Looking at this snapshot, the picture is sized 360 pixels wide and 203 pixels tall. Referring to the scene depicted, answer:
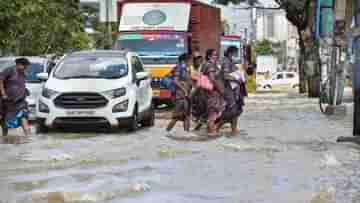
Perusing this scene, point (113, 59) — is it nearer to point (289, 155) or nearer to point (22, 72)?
point (22, 72)

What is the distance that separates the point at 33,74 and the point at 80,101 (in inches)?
189

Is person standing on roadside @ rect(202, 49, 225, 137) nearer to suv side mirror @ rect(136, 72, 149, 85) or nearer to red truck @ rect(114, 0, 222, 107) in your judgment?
suv side mirror @ rect(136, 72, 149, 85)

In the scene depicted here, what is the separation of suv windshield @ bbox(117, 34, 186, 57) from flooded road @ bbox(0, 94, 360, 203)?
842 cm

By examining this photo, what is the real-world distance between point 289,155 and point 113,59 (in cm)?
583

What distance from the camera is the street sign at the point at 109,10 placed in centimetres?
2703

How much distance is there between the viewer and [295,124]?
20.3 meters

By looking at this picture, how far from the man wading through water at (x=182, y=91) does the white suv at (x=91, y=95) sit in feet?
2.80

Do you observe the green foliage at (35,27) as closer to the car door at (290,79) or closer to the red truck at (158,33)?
the red truck at (158,33)

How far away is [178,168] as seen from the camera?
11.7 m

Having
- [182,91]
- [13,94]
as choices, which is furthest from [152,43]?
[13,94]

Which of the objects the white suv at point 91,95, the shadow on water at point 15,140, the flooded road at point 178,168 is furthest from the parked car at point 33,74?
the shadow on water at point 15,140

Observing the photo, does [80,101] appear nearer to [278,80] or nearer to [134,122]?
[134,122]

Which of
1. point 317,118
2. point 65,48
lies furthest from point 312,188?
point 65,48

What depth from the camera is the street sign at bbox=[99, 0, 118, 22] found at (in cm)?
2703
